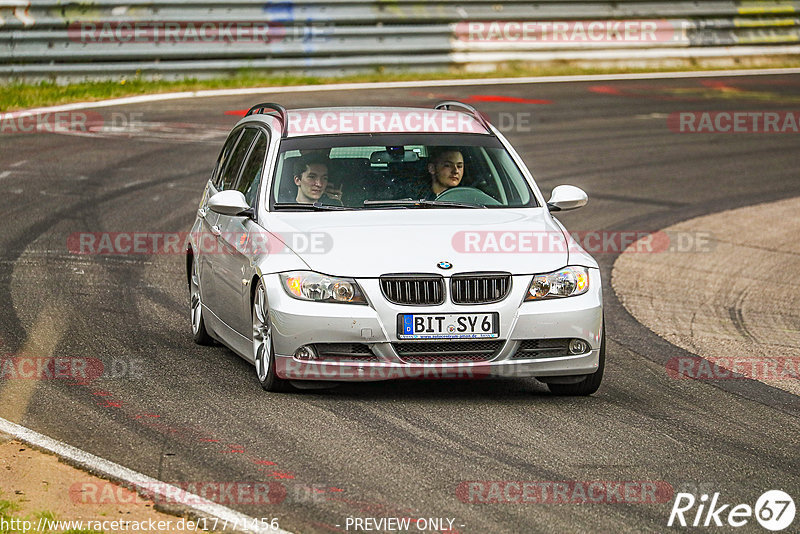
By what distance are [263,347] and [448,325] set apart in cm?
118

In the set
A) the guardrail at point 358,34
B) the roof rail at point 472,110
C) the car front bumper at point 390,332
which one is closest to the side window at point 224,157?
the roof rail at point 472,110

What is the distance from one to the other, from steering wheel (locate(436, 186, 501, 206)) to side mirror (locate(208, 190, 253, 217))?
1.24 m

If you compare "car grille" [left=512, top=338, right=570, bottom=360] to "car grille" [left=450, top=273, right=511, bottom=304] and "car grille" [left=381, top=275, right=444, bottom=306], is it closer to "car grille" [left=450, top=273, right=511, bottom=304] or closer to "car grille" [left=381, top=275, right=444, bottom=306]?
"car grille" [left=450, top=273, right=511, bottom=304]

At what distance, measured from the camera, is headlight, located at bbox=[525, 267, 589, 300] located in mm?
8016

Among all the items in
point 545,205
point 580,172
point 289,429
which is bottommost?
point 580,172

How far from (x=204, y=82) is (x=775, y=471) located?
63.9 ft

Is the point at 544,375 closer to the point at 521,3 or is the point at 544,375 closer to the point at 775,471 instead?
the point at 775,471

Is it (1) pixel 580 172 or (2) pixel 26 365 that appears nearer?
(2) pixel 26 365

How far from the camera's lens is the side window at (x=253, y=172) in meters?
9.19

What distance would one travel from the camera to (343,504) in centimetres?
600

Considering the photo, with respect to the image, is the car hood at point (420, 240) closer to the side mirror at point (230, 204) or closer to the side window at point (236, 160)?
the side mirror at point (230, 204)

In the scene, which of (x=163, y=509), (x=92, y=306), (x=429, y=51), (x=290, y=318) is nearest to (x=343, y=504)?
(x=163, y=509)

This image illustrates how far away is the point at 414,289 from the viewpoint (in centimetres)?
789

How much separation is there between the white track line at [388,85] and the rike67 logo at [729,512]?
1698 centimetres
